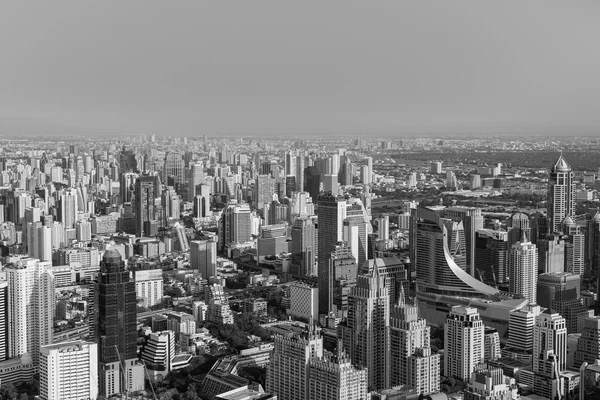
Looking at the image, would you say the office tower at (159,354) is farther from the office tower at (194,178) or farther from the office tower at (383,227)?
the office tower at (194,178)

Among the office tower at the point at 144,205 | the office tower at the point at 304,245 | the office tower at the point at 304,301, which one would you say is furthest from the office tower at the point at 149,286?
the office tower at the point at 144,205

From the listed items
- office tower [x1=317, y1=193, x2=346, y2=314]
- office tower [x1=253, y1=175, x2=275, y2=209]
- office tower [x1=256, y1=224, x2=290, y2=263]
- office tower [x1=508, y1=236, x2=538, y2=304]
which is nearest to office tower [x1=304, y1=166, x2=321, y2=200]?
office tower [x1=253, y1=175, x2=275, y2=209]

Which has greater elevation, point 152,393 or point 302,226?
point 302,226

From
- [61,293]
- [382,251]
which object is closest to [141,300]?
[61,293]

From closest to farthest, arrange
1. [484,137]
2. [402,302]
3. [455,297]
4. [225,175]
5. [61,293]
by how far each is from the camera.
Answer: [402,302]
[455,297]
[61,293]
[484,137]
[225,175]

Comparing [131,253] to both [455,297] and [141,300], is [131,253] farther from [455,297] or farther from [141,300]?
[455,297]

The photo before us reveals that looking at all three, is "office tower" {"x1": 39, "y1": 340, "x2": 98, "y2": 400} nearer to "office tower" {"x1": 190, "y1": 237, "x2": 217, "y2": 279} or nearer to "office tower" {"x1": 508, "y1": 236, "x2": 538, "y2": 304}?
"office tower" {"x1": 508, "y1": 236, "x2": 538, "y2": 304}

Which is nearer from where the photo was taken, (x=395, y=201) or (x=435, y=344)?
(x=435, y=344)
